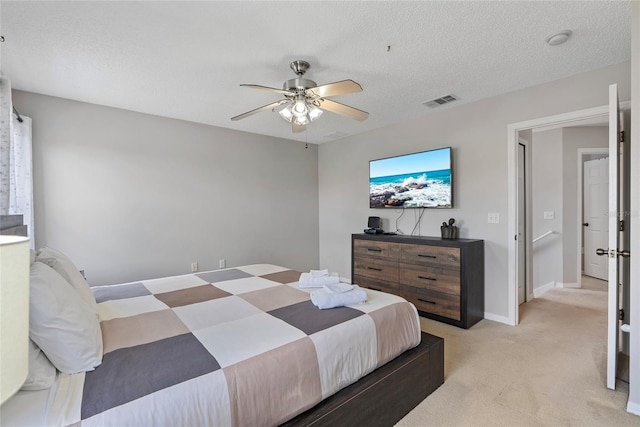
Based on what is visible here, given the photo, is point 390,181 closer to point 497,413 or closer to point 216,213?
point 216,213

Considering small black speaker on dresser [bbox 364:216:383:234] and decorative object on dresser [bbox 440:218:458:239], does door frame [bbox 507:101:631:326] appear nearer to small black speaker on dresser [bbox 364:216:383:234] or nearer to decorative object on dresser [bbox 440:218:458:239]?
decorative object on dresser [bbox 440:218:458:239]

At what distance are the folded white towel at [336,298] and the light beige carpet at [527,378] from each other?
73cm

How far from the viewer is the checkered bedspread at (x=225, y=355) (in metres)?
1.02

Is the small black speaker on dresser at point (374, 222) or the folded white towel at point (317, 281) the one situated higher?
the small black speaker on dresser at point (374, 222)

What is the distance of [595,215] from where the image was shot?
4.96 meters

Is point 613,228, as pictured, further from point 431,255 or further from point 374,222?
point 374,222

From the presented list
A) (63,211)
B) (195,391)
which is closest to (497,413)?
(195,391)

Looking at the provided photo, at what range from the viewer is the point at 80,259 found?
3.17m

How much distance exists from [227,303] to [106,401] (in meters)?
0.95

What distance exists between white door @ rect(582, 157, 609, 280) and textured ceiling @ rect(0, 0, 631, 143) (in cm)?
335

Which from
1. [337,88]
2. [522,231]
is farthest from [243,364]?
[522,231]

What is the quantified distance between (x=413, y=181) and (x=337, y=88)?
2.14 metres

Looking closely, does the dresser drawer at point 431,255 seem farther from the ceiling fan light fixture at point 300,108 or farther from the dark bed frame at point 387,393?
the ceiling fan light fixture at point 300,108

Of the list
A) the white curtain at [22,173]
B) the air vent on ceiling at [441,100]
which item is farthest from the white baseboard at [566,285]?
the white curtain at [22,173]
